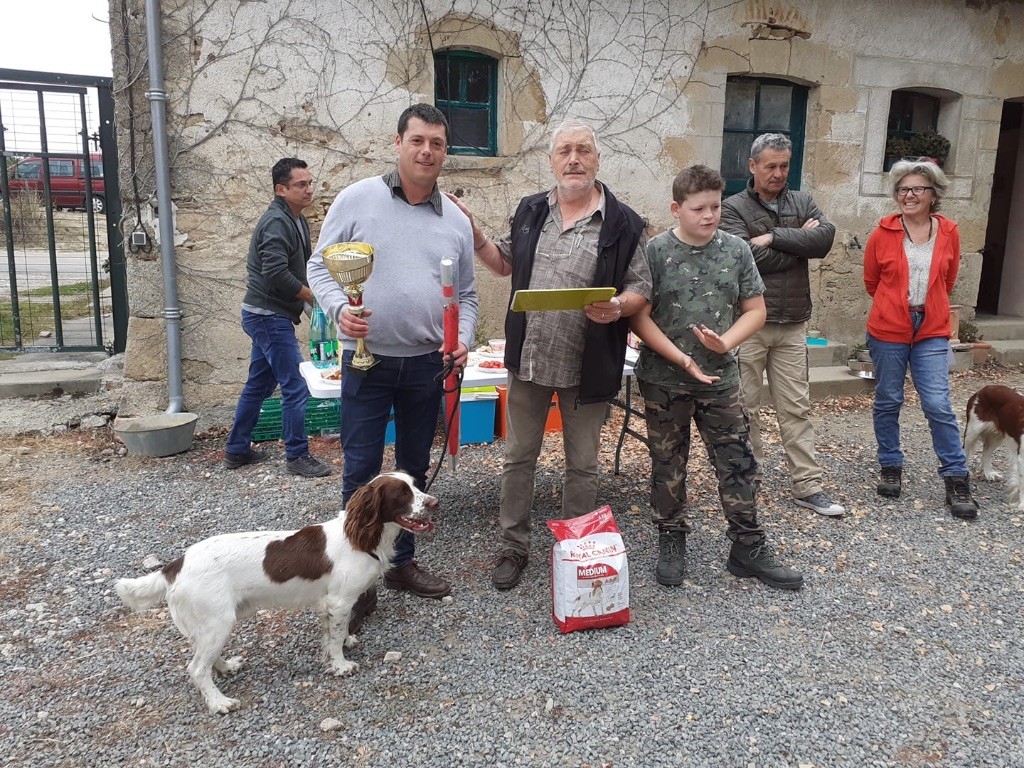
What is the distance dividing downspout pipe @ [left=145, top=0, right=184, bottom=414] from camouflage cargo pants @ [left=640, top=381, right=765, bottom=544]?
14.4 ft

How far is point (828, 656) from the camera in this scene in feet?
10.0

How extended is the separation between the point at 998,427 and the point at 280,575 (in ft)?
15.3

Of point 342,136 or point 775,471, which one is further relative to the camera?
point 342,136

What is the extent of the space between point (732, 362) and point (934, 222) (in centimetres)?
215

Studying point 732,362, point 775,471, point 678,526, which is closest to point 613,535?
point 678,526

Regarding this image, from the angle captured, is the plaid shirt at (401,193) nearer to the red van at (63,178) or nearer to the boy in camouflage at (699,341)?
the boy in camouflage at (699,341)

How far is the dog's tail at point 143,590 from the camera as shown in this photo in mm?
2590

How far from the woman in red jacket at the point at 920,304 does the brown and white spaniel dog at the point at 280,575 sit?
3.32 m

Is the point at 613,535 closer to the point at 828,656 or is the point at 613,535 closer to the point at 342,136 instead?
the point at 828,656

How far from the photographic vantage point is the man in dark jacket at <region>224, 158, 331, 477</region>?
500 centimetres

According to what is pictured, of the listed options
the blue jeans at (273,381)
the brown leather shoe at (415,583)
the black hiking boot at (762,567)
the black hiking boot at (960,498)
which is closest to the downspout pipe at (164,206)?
the blue jeans at (273,381)

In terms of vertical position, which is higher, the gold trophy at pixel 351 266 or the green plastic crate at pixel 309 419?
the gold trophy at pixel 351 266

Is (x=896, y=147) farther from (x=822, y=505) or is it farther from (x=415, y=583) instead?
(x=415, y=583)

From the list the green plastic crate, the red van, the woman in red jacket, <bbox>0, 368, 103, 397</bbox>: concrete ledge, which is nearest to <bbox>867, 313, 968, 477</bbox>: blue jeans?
the woman in red jacket
